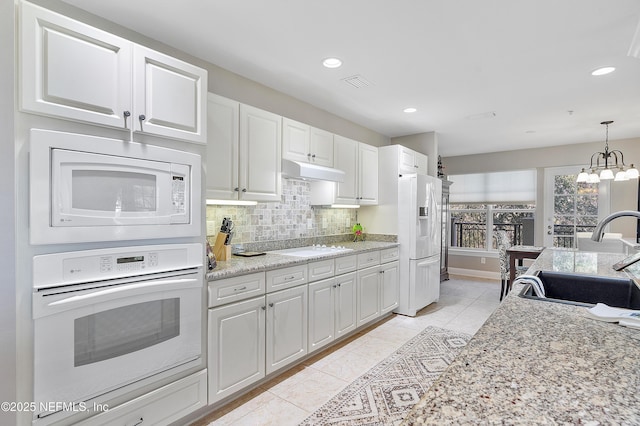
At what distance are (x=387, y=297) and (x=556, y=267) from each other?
7.21 feet

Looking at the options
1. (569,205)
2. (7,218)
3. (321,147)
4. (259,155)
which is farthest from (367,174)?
(569,205)

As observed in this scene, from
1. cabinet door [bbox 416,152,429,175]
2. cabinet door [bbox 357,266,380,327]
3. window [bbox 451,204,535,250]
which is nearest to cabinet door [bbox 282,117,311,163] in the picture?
cabinet door [bbox 357,266,380,327]

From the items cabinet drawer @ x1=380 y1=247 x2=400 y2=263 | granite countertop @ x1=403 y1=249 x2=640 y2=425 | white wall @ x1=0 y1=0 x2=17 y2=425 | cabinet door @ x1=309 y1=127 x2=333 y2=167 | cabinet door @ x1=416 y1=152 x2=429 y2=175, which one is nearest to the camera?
granite countertop @ x1=403 y1=249 x2=640 y2=425

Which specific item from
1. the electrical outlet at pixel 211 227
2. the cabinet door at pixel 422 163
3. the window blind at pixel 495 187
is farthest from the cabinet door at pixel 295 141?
the window blind at pixel 495 187

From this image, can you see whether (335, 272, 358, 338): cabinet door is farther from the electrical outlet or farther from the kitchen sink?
the kitchen sink

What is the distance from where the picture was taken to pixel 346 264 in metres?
3.19

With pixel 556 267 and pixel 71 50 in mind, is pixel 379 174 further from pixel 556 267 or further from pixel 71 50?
pixel 71 50

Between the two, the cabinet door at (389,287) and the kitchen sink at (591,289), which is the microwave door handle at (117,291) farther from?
the cabinet door at (389,287)

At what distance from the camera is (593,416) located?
0.56 metres

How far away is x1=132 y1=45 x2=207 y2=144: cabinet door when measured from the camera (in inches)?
67.9

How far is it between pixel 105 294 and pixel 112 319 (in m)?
0.14

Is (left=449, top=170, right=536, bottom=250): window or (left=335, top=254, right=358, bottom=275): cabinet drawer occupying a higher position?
(left=449, top=170, right=536, bottom=250): window

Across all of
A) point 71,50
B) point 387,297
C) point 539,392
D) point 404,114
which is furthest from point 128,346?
point 404,114

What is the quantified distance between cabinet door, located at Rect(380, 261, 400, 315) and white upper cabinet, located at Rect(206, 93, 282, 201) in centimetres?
171
